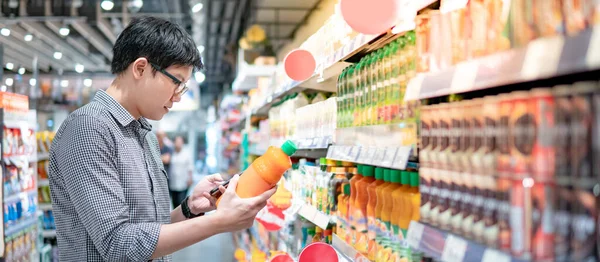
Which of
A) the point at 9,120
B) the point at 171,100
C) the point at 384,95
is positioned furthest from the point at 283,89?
the point at 9,120

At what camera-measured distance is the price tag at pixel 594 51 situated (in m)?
0.80

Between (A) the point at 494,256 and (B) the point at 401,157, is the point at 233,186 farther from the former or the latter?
(A) the point at 494,256

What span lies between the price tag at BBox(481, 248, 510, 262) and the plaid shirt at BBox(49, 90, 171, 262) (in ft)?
3.66

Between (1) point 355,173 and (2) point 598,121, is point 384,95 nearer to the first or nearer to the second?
(1) point 355,173

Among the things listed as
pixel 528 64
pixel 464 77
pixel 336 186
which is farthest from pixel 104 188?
pixel 528 64

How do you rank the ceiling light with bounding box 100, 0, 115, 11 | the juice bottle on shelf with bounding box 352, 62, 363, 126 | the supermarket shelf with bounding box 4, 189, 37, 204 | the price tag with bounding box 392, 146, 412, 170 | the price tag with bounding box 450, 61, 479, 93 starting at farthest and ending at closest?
the ceiling light with bounding box 100, 0, 115, 11
the supermarket shelf with bounding box 4, 189, 37, 204
the juice bottle on shelf with bounding box 352, 62, 363, 126
the price tag with bounding box 392, 146, 412, 170
the price tag with bounding box 450, 61, 479, 93

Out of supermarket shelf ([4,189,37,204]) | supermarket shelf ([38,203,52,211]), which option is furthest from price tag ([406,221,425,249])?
supermarket shelf ([38,203,52,211])

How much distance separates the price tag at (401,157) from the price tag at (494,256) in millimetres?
430

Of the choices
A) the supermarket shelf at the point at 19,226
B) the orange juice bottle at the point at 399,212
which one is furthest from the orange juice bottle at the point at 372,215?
the supermarket shelf at the point at 19,226

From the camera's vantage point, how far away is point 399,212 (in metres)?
1.77

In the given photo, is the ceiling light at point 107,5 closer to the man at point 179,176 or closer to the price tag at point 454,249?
the man at point 179,176

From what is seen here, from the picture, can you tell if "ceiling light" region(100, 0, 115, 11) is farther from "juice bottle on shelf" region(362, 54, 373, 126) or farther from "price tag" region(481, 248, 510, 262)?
"price tag" region(481, 248, 510, 262)

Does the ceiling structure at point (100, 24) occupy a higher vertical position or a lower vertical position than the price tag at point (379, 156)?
higher

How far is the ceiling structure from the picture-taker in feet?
27.6
